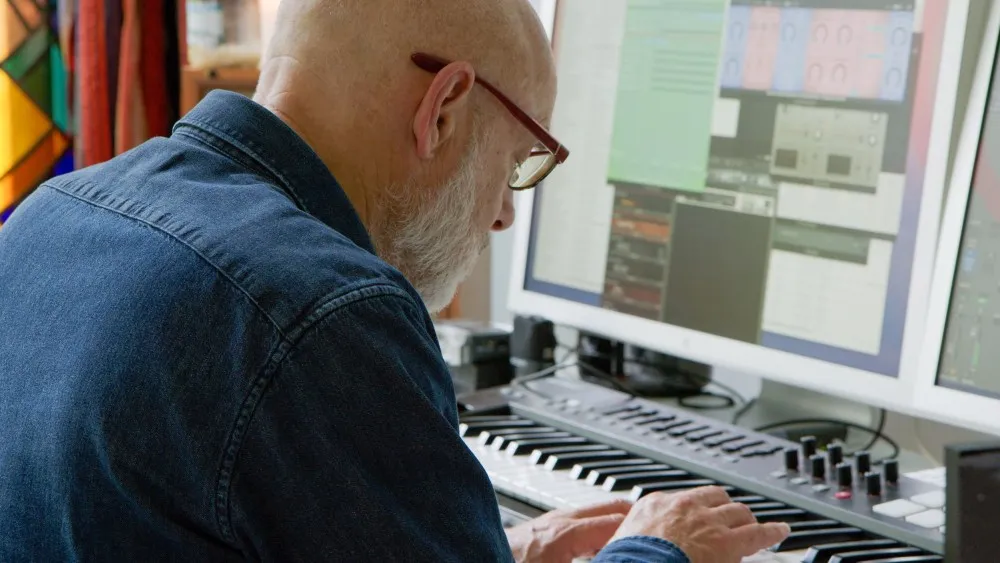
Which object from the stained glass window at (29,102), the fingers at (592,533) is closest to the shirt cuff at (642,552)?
the fingers at (592,533)

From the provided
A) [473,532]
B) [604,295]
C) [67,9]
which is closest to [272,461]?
[473,532]

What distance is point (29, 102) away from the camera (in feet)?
7.84

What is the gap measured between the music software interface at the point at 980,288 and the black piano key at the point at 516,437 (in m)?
0.51

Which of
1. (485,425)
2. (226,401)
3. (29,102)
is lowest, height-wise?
(485,425)

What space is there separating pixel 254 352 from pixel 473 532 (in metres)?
0.22

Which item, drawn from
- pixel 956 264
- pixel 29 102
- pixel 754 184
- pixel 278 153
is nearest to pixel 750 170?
pixel 754 184

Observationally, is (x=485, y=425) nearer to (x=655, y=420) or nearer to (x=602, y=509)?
(x=655, y=420)

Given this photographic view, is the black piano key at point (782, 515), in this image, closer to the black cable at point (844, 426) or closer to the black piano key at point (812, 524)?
the black piano key at point (812, 524)

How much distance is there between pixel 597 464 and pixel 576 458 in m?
0.04

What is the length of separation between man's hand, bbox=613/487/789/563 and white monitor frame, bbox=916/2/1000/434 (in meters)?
0.35

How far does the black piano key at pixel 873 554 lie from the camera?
49.6 inches

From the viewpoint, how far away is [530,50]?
3.99 ft

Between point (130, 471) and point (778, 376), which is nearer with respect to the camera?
point (130, 471)

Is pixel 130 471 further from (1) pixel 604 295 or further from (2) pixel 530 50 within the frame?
(1) pixel 604 295
